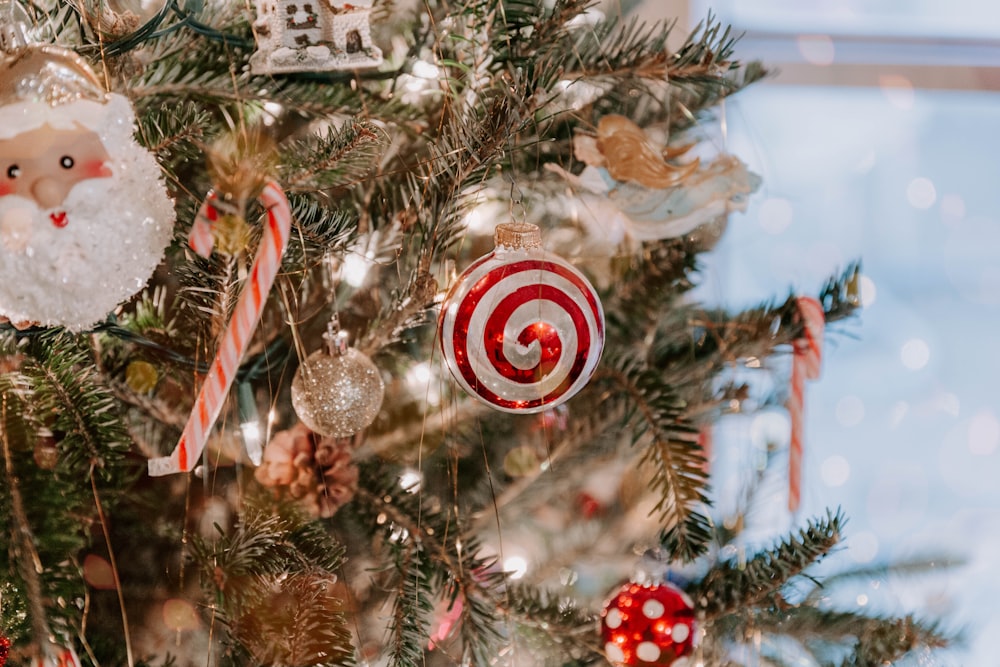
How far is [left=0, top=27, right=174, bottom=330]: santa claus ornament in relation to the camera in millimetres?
421

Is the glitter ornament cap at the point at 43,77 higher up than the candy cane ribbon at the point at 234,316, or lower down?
higher up

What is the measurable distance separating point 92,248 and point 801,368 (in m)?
0.55

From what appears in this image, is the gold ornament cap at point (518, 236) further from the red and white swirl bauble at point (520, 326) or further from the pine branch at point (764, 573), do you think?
the pine branch at point (764, 573)

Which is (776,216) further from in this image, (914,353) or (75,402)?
(75,402)

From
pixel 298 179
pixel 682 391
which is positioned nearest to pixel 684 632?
pixel 682 391

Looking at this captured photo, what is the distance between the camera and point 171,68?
579 mm

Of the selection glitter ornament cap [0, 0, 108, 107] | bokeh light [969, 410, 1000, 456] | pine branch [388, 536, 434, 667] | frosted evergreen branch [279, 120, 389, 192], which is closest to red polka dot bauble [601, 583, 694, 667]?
pine branch [388, 536, 434, 667]

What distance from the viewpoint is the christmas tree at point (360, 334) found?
466mm

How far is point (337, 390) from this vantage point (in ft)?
1.81

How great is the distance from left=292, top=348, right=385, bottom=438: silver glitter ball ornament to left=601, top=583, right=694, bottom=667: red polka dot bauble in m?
0.25

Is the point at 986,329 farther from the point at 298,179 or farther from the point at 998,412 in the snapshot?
the point at 298,179

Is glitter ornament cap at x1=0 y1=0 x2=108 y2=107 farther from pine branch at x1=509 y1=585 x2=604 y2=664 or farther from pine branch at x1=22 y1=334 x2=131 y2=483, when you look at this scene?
pine branch at x1=509 y1=585 x2=604 y2=664

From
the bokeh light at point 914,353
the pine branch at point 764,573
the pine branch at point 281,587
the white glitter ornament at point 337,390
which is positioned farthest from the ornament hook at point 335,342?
the bokeh light at point 914,353

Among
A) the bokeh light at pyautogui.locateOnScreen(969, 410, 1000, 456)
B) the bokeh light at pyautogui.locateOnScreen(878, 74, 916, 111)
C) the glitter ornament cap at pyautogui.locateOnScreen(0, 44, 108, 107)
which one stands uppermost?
the glitter ornament cap at pyautogui.locateOnScreen(0, 44, 108, 107)
